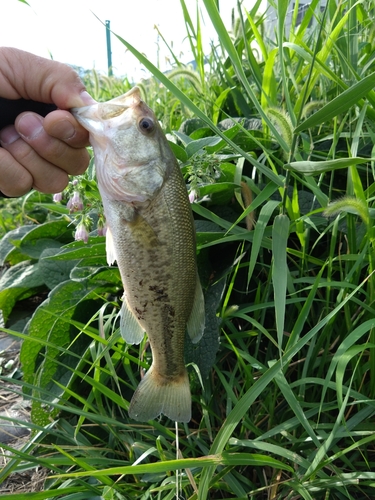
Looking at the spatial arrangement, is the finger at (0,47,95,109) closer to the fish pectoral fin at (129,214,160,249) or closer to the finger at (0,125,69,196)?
the finger at (0,125,69,196)

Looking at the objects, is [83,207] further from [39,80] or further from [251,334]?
[251,334]

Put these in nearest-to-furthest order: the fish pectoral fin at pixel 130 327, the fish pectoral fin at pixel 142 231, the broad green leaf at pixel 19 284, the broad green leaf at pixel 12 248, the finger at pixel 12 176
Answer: the fish pectoral fin at pixel 142 231
the fish pectoral fin at pixel 130 327
the finger at pixel 12 176
the broad green leaf at pixel 19 284
the broad green leaf at pixel 12 248

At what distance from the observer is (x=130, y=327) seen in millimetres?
1359

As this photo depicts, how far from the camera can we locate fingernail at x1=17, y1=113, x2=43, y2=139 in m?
1.38

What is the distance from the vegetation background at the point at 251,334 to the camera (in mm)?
1226

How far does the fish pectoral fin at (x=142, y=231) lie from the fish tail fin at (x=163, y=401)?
1.42 feet

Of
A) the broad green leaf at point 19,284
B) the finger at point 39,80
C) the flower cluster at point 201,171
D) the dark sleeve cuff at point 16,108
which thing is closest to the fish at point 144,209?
the finger at point 39,80

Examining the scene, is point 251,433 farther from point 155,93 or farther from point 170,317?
point 155,93

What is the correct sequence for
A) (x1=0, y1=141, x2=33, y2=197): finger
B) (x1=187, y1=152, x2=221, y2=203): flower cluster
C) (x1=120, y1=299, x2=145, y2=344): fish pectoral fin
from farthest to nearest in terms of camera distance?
(x1=187, y1=152, x2=221, y2=203): flower cluster → (x1=0, y1=141, x2=33, y2=197): finger → (x1=120, y1=299, x2=145, y2=344): fish pectoral fin

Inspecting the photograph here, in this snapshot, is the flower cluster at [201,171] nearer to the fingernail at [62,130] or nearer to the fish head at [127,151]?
the fish head at [127,151]

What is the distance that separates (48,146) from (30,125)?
0.08 meters

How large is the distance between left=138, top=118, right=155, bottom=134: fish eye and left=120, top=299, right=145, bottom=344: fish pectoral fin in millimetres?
498

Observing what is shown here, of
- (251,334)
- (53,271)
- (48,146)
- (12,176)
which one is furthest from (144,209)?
(53,271)

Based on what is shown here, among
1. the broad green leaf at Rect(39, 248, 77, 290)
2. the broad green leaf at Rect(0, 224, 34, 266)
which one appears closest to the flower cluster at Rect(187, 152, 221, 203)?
the broad green leaf at Rect(39, 248, 77, 290)
